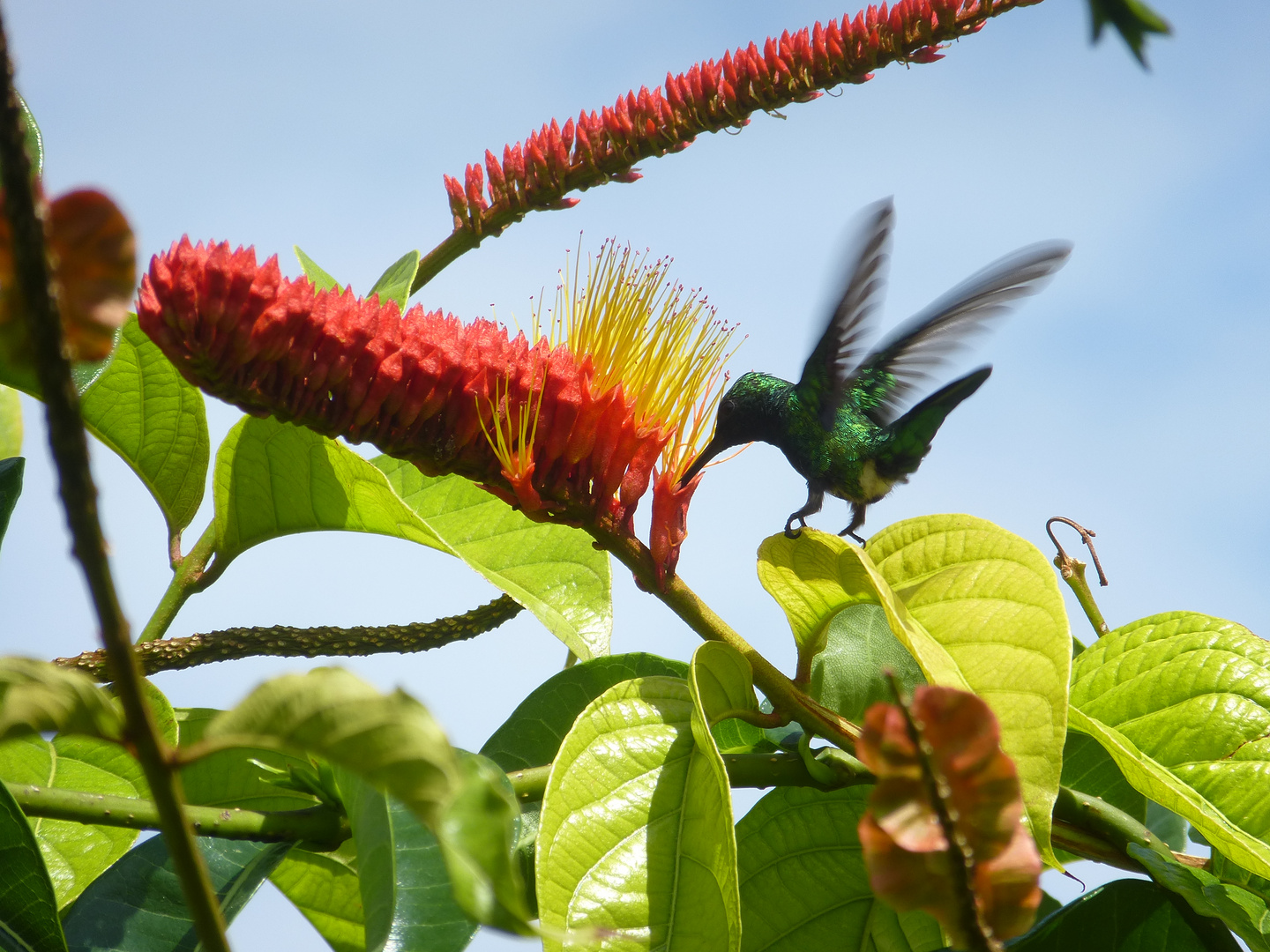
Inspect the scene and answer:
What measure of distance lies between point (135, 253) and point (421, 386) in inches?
24.8

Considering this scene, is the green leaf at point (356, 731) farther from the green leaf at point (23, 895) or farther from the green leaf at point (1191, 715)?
the green leaf at point (1191, 715)

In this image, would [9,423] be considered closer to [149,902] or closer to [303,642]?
[303,642]

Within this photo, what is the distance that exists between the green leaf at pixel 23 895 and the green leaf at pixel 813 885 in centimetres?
58

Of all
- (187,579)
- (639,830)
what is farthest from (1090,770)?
(187,579)

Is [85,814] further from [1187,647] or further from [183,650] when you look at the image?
[1187,647]

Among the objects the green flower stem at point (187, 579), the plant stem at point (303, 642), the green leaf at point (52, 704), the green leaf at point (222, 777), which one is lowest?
the green leaf at point (52, 704)

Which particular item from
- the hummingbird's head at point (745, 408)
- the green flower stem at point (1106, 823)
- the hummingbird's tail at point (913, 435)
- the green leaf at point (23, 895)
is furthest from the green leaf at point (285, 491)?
the hummingbird's tail at point (913, 435)

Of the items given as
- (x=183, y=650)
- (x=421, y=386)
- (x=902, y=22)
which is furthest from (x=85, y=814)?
(x=902, y=22)

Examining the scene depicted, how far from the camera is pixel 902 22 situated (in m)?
1.37

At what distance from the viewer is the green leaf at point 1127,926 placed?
37.1 inches

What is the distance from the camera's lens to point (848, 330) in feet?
6.37

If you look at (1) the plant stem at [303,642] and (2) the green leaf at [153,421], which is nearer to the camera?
(1) the plant stem at [303,642]

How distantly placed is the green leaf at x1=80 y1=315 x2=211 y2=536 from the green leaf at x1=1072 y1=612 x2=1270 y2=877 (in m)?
1.08

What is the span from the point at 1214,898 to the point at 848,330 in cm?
120
